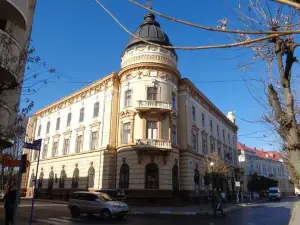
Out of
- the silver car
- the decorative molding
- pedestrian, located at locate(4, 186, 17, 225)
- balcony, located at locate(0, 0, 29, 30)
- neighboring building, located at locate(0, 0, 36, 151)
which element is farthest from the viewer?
the decorative molding

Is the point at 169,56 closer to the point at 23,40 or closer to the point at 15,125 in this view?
the point at 23,40

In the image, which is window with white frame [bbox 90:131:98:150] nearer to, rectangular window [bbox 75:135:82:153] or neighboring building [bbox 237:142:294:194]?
rectangular window [bbox 75:135:82:153]

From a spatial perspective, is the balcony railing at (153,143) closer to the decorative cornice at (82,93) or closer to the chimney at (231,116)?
the decorative cornice at (82,93)

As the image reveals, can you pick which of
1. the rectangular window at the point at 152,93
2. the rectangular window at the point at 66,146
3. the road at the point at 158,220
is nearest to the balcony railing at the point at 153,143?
the rectangular window at the point at 152,93

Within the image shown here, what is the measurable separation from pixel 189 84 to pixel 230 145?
21.9 meters

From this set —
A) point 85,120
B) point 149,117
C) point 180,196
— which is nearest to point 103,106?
point 85,120

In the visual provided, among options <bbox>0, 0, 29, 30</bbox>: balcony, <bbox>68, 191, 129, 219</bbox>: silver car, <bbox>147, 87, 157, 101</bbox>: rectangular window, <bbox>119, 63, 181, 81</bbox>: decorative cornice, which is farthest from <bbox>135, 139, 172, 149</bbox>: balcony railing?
<bbox>0, 0, 29, 30</bbox>: balcony

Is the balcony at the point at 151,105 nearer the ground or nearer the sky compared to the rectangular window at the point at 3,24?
nearer the sky

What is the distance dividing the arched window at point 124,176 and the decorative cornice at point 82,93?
10.4 m

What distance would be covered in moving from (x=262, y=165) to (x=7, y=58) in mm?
82567

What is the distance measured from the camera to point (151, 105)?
92.0ft

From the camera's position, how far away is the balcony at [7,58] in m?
8.16

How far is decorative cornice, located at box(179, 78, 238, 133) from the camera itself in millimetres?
33531

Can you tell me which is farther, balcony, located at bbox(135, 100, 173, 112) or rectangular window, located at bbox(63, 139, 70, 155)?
rectangular window, located at bbox(63, 139, 70, 155)
